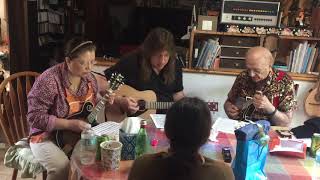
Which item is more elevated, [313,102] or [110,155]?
[110,155]

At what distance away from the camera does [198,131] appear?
3.65 feet

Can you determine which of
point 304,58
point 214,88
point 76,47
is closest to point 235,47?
point 214,88

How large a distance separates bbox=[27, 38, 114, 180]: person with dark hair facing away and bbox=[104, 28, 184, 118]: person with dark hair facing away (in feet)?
1.60

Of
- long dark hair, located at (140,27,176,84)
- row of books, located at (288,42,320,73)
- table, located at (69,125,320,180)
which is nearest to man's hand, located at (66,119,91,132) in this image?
table, located at (69,125,320,180)

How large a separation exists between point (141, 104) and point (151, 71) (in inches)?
9.3

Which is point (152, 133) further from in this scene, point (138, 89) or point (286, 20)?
point (286, 20)

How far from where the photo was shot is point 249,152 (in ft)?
4.55

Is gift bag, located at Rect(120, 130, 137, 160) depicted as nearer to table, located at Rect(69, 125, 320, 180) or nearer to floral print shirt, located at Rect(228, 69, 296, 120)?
table, located at Rect(69, 125, 320, 180)

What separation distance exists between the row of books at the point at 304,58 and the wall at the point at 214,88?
16 centimetres

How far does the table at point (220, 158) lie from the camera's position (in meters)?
1.45

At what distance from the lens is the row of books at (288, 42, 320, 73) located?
3.08 meters

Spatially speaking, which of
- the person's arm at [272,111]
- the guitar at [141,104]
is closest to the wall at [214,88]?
the guitar at [141,104]

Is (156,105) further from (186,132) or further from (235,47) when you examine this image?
(186,132)

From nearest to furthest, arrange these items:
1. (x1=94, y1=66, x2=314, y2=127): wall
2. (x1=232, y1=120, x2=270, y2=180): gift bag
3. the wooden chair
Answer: (x1=232, y1=120, x2=270, y2=180): gift bag < the wooden chair < (x1=94, y1=66, x2=314, y2=127): wall
